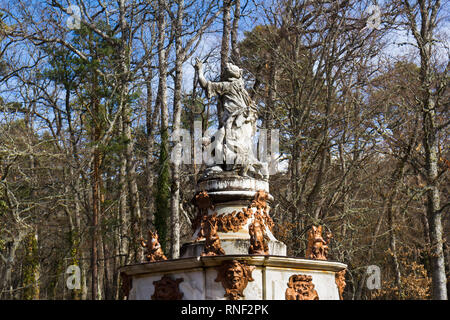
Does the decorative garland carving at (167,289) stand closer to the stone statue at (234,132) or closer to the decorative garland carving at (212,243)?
the decorative garland carving at (212,243)

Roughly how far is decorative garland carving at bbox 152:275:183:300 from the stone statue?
2.23 m

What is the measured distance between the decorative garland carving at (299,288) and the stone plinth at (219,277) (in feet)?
0.05

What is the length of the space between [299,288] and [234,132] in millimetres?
3082

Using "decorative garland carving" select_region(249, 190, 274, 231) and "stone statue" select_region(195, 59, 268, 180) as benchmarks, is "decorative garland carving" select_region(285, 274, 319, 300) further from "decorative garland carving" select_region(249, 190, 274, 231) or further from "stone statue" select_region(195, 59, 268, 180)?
"stone statue" select_region(195, 59, 268, 180)

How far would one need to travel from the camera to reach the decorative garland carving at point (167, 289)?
8094mm

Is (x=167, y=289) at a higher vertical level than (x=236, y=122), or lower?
lower

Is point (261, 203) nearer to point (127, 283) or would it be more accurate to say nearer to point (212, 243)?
point (212, 243)

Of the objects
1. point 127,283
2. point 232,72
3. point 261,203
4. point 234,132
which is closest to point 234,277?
point 127,283

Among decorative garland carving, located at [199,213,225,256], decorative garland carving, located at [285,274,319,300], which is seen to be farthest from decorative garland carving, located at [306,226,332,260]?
decorative garland carving, located at [199,213,225,256]

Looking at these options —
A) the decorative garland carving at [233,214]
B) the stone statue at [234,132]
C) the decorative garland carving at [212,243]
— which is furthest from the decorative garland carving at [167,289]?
the stone statue at [234,132]

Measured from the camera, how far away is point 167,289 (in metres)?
8.18

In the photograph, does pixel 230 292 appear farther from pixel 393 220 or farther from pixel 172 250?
pixel 393 220

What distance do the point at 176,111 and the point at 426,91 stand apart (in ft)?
25.4

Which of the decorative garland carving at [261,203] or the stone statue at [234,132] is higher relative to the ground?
the stone statue at [234,132]
